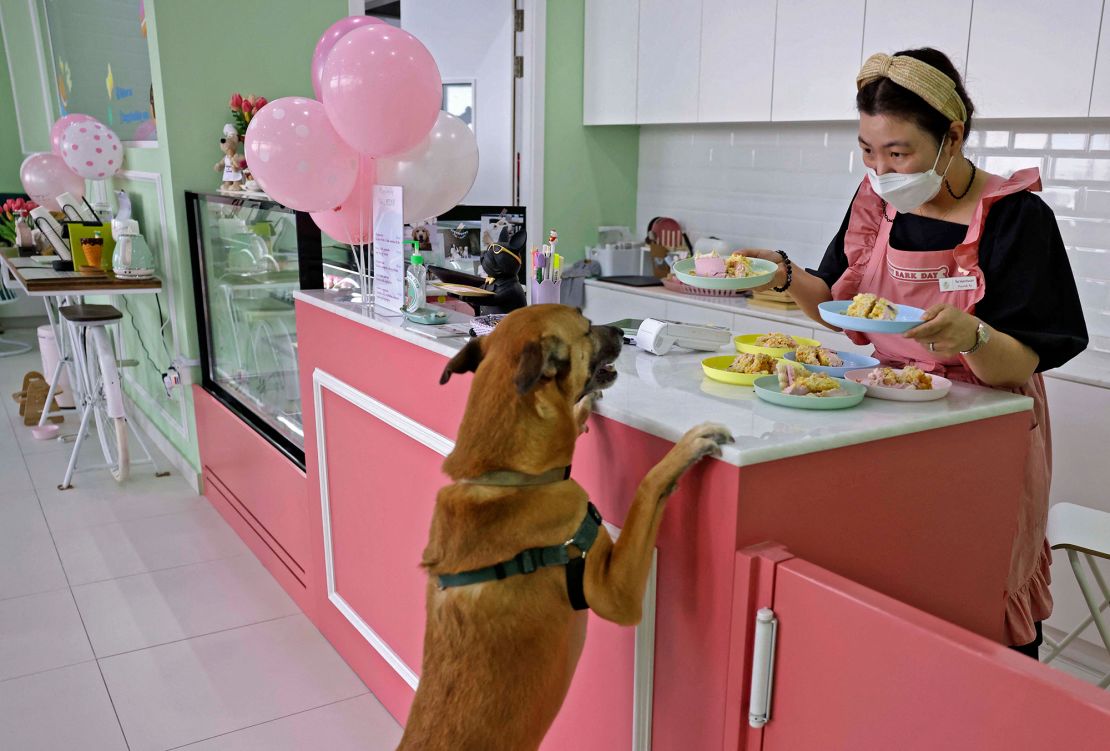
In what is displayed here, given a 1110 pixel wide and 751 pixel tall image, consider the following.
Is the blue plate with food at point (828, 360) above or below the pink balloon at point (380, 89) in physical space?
→ below

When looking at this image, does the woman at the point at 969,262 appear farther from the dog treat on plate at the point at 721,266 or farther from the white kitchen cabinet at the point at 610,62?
the white kitchen cabinet at the point at 610,62

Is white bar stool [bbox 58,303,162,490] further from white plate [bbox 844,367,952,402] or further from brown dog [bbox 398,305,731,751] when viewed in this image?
white plate [bbox 844,367,952,402]

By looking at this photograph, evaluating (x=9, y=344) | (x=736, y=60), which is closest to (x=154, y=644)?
(x=736, y=60)

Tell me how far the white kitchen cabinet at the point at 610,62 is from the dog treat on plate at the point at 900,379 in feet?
11.0

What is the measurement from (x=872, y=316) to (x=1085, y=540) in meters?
1.02

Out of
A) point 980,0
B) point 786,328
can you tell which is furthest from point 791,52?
point 786,328

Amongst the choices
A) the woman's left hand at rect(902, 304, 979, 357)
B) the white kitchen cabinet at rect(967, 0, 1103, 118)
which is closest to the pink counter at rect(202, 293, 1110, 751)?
the woman's left hand at rect(902, 304, 979, 357)

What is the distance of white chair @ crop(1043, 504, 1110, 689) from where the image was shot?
1987mm

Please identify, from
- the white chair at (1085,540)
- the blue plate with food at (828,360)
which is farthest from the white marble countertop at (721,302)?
the blue plate with food at (828,360)

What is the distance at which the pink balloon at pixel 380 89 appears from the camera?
221 centimetres

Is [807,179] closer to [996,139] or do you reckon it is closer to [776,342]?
[996,139]

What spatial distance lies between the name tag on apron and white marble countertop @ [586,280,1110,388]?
54cm

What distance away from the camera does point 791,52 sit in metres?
3.79

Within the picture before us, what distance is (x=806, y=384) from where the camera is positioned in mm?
1481
